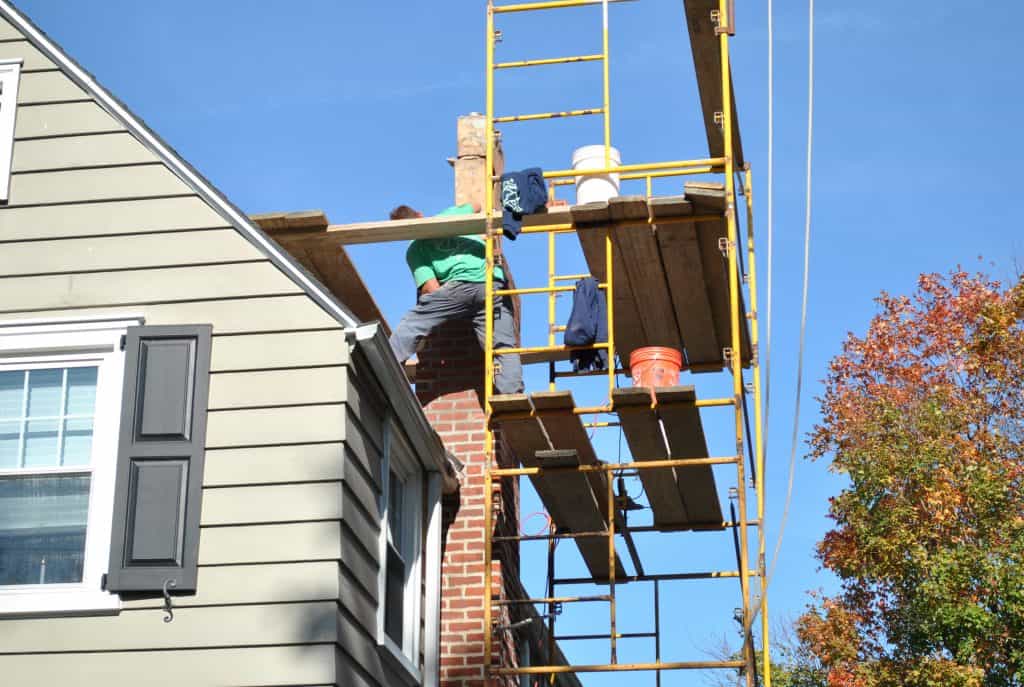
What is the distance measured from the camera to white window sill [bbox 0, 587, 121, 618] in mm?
7902

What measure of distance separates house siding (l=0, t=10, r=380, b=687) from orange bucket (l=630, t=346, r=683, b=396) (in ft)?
7.18

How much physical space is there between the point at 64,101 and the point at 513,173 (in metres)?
3.44

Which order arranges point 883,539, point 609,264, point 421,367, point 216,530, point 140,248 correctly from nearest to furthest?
1. point 216,530
2. point 140,248
3. point 609,264
4. point 421,367
5. point 883,539

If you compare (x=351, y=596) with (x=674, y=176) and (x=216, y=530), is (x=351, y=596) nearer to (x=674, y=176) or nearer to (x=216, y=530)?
(x=216, y=530)

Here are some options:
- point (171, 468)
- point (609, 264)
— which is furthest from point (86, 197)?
point (609, 264)

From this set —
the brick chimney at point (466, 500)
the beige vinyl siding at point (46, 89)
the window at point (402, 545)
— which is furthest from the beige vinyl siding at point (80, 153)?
the brick chimney at point (466, 500)

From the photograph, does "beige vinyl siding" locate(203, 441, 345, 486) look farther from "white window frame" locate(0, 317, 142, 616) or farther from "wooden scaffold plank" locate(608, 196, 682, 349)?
"wooden scaffold plank" locate(608, 196, 682, 349)

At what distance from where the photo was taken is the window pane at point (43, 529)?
8.13 meters

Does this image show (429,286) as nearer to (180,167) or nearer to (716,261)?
(716,261)

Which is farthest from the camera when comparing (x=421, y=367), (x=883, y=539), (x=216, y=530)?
(x=883, y=539)

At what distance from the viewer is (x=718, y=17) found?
11.2m

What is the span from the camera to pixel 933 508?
2308 cm

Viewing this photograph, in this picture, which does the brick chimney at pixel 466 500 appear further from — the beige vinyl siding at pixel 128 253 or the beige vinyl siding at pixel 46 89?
the beige vinyl siding at pixel 46 89

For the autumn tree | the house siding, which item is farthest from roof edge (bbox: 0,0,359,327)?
the autumn tree
